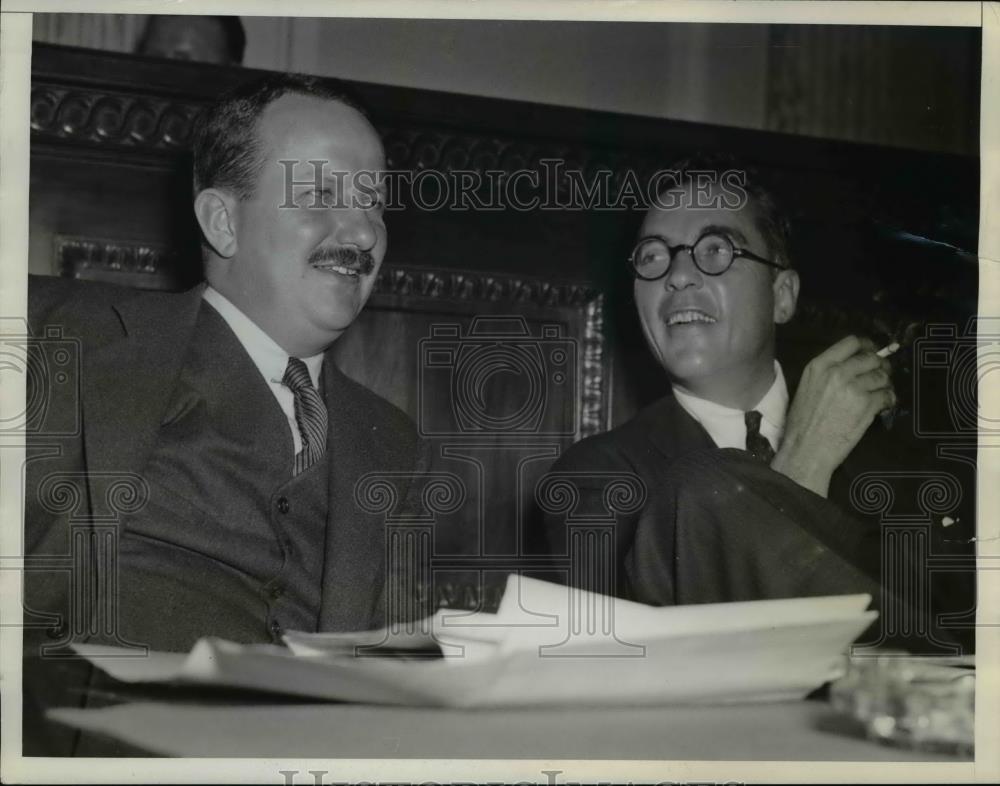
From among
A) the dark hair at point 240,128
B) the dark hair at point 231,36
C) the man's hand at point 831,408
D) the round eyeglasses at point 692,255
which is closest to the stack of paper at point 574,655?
the man's hand at point 831,408

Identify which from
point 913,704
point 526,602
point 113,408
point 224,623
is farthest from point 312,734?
point 913,704

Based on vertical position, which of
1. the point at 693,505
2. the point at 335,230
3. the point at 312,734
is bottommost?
the point at 312,734

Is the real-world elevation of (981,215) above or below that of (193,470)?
above

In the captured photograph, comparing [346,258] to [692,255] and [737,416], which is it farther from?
[737,416]

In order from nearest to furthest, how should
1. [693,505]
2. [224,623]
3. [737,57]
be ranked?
Result: [224,623] → [693,505] → [737,57]

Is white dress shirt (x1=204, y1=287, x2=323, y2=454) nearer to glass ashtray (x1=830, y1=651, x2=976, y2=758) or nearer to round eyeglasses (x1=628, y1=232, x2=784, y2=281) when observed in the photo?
round eyeglasses (x1=628, y1=232, x2=784, y2=281)

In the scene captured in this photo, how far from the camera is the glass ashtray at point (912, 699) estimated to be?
65.7 inches

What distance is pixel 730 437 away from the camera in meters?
1.73

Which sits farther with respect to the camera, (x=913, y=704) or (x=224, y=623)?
(x=913, y=704)

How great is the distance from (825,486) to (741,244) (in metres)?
0.34

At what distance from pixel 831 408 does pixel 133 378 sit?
91 centimetres

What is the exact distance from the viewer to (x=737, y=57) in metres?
1.81

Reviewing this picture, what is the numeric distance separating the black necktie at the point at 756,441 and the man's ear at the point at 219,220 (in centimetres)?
71

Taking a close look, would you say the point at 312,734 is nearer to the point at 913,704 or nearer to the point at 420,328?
the point at 420,328
